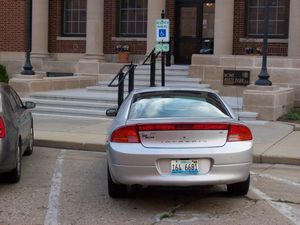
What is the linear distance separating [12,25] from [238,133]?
18331mm

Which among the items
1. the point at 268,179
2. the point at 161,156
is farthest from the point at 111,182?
the point at 268,179

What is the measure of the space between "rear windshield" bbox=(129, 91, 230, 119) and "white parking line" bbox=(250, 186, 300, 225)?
1210 millimetres

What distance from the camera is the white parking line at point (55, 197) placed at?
6.38 meters

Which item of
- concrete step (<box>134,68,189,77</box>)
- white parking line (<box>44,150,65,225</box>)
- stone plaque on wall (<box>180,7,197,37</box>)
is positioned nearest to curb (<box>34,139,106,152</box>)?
white parking line (<box>44,150,65,225</box>)

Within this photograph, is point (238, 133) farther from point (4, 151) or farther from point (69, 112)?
point (69, 112)

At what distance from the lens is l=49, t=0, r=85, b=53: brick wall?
2308cm

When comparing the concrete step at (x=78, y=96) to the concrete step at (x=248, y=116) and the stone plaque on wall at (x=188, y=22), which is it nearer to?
the concrete step at (x=248, y=116)

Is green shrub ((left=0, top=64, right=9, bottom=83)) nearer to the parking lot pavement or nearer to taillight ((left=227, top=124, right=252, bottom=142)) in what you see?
the parking lot pavement

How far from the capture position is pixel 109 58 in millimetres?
22375

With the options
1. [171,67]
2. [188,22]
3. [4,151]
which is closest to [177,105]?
[4,151]

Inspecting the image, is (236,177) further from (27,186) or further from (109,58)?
(109,58)

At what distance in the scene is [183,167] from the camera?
6.54 m

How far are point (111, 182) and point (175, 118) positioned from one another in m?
1.18

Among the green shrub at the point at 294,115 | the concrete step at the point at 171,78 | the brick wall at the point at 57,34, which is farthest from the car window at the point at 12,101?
the brick wall at the point at 57,34
